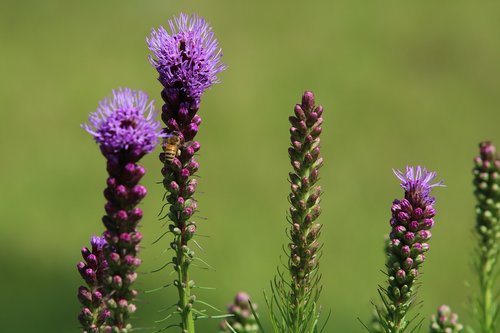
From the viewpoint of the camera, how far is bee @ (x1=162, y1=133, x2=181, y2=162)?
9.67ft

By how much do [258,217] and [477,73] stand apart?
553cm

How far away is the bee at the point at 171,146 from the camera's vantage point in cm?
295

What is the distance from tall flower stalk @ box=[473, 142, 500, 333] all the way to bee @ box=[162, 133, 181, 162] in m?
1.41

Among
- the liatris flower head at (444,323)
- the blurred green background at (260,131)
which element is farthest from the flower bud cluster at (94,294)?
the blurred green background at (260,131)

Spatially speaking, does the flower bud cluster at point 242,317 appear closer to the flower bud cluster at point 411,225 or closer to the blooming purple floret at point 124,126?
the flower bud cluster at point 411,225

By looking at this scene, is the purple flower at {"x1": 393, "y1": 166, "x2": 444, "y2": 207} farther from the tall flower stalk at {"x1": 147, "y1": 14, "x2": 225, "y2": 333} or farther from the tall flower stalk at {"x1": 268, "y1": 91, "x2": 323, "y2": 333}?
the tall flower stalk at {"x1": 147, "y1": 14, "x2": 225, "y2": 333}

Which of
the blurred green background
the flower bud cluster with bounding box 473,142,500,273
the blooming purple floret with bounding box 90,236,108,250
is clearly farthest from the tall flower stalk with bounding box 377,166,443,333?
the blurred green background

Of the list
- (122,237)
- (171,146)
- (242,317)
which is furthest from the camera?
(242,317)

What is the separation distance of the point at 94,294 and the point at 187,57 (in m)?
0.98

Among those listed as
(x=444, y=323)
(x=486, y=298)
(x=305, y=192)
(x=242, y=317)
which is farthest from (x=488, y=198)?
(x=242, y=317)

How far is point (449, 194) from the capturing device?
12.5 m

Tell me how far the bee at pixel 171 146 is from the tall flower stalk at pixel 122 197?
0.29m

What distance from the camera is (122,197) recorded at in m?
2.61

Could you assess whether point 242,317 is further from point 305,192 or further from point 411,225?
point 411,225
